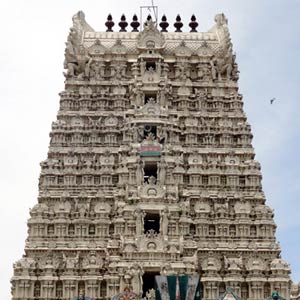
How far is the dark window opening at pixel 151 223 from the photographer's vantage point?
168 feet

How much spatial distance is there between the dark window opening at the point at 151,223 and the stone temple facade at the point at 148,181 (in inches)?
5.1

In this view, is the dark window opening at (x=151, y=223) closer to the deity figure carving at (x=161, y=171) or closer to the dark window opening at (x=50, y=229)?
the deity figure carving at (x=161, y=171)

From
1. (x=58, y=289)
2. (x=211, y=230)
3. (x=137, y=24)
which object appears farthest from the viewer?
(x=137, y=24)

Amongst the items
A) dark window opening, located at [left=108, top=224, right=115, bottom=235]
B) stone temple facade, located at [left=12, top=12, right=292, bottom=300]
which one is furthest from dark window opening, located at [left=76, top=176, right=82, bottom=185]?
dark window opening, located at [left=108, top=224, right=115, bottom=235]

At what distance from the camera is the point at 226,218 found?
51.0m

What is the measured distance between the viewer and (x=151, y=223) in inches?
2079

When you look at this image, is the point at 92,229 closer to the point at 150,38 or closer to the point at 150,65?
the point at 150,65

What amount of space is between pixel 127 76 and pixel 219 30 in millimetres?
8589

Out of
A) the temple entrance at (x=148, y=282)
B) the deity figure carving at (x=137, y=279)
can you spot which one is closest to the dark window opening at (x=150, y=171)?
the temple entrance at (x=148, y=282)

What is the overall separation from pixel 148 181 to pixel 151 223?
10.1 feet

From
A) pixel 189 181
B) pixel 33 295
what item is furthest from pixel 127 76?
pixel 33 295

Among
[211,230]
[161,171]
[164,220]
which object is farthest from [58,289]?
[211,230]

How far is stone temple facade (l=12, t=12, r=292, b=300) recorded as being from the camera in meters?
48.1

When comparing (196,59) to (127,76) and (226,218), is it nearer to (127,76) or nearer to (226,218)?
(127,76)
